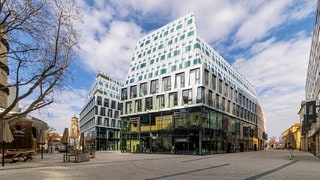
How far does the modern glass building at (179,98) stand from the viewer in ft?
158

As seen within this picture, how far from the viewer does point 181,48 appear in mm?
54000

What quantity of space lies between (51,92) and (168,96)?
41.1m

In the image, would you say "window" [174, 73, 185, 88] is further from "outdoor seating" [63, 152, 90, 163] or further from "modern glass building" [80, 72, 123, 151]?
"modern glass building" [80, 72, 123, 151]

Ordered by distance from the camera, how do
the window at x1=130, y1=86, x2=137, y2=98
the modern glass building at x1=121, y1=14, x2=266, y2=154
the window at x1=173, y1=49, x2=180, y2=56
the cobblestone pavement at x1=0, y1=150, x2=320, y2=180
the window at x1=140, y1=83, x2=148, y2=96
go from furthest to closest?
1. the window at x1=130, y1=86, x2=137, y2=98
2. the window at x1=140, y1=83, x2=148, y2=96
3. the window at x1=173, y1=49, x2=180, y2=56
4. the modern glass building at x1=121, y1=14, x2=266, y2=154
5. the cobblestone pavement at x1=0, y1=150, x2=320, y2=180

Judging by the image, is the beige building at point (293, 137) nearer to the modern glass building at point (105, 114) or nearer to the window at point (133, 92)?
the window at point (133, 92)

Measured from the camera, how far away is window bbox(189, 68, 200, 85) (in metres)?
48.7

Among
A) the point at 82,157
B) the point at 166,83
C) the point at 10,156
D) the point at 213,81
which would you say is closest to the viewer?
the point at 10,156

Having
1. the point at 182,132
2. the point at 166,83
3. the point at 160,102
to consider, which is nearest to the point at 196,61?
the point at 166,83

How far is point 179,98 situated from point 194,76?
4.31 m

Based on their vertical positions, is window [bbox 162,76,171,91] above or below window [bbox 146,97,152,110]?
above

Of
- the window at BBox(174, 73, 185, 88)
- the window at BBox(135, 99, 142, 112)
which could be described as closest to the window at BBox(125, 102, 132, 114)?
the window at BBox(135, 99, 142, 112)

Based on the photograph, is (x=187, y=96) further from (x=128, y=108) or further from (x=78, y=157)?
(x=78, y=157)

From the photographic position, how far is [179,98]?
50562 mm

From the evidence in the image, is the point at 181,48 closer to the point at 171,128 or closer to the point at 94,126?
the point at 171,128
